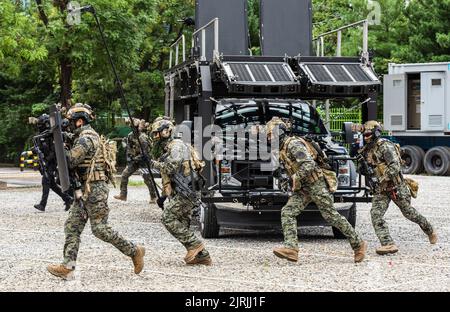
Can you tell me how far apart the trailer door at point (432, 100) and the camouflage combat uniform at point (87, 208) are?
21047 millimetres

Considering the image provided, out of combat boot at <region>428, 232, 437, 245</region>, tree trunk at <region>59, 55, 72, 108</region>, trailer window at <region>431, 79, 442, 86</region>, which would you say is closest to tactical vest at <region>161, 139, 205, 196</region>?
combat boot at <region>428, 232, 437, 245</region>

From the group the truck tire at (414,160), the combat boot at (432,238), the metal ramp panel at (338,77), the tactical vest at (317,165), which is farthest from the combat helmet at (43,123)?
the truck tire at (414,160)

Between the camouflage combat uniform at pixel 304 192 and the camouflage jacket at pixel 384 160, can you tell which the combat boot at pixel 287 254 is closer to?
the camouflage combat uniform at pixel 304 192

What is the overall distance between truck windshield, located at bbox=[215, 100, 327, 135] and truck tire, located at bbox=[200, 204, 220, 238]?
1.35 meters

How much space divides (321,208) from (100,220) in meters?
2.67

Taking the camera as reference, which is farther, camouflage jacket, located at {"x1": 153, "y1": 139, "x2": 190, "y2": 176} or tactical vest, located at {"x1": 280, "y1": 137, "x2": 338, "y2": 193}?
tactical vest, located at {"x1": 280, "y1": 137, "x2": 338, "y2": 193}

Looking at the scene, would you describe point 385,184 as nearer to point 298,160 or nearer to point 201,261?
point 298,160

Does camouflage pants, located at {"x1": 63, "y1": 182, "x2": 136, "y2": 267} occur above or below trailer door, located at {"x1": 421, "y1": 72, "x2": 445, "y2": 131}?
below

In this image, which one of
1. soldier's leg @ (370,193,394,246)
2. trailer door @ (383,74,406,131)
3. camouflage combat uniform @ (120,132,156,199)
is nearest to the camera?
soldier's leg @ (370,193,394,246)

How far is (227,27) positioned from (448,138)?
15674mm

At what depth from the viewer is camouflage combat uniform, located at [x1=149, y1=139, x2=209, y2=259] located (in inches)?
416

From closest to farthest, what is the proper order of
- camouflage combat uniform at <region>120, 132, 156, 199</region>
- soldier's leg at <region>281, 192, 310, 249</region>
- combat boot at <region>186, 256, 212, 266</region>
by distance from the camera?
combat boot at <region>186, 256, 212, 266</region> < soldier's leg at <region>281, 192, 310, 249</region> < camouflage combat uniform at <region>120, 132, 156, 199</region>

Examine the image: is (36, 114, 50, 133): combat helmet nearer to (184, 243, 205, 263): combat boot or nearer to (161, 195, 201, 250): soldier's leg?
(161, 195, 201, 250): soldier's leg
